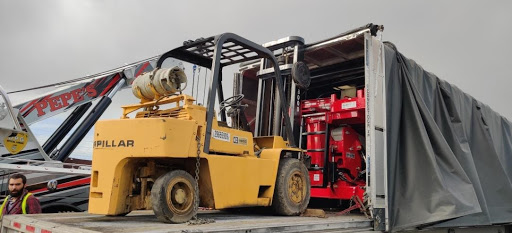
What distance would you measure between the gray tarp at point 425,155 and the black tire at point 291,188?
1.04 meters

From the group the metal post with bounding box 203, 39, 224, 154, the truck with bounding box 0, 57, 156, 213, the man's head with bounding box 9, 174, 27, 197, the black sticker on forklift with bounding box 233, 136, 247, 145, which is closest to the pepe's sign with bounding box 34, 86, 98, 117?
the truck with bounding box 0, 57, 156, 213

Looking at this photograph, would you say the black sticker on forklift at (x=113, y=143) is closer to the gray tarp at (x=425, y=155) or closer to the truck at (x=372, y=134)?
the truck at (x=372, y=134)

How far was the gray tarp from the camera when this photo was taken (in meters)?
5.13

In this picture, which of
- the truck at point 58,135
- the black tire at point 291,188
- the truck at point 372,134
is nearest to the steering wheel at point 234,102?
the truck at point 372,134

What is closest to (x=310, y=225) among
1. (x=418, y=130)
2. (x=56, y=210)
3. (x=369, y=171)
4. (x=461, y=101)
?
(x=369, y=171)

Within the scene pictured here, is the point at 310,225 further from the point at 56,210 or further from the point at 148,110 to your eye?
the point at 56,210

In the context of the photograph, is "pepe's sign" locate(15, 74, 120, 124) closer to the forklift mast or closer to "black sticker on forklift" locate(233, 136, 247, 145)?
the forklift mast

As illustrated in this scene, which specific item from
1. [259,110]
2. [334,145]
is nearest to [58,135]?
[259,110]

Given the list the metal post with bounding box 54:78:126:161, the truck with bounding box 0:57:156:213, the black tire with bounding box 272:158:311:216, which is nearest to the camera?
the black tire with bounding box 272:158:311:216

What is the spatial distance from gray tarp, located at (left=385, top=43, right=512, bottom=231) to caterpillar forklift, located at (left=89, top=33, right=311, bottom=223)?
1.51m

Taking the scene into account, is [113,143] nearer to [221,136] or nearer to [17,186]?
[221,136]

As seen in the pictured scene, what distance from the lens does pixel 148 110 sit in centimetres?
436

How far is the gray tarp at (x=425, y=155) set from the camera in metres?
5.13

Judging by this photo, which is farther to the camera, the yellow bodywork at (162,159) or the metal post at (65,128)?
the metal post at (65,128)
